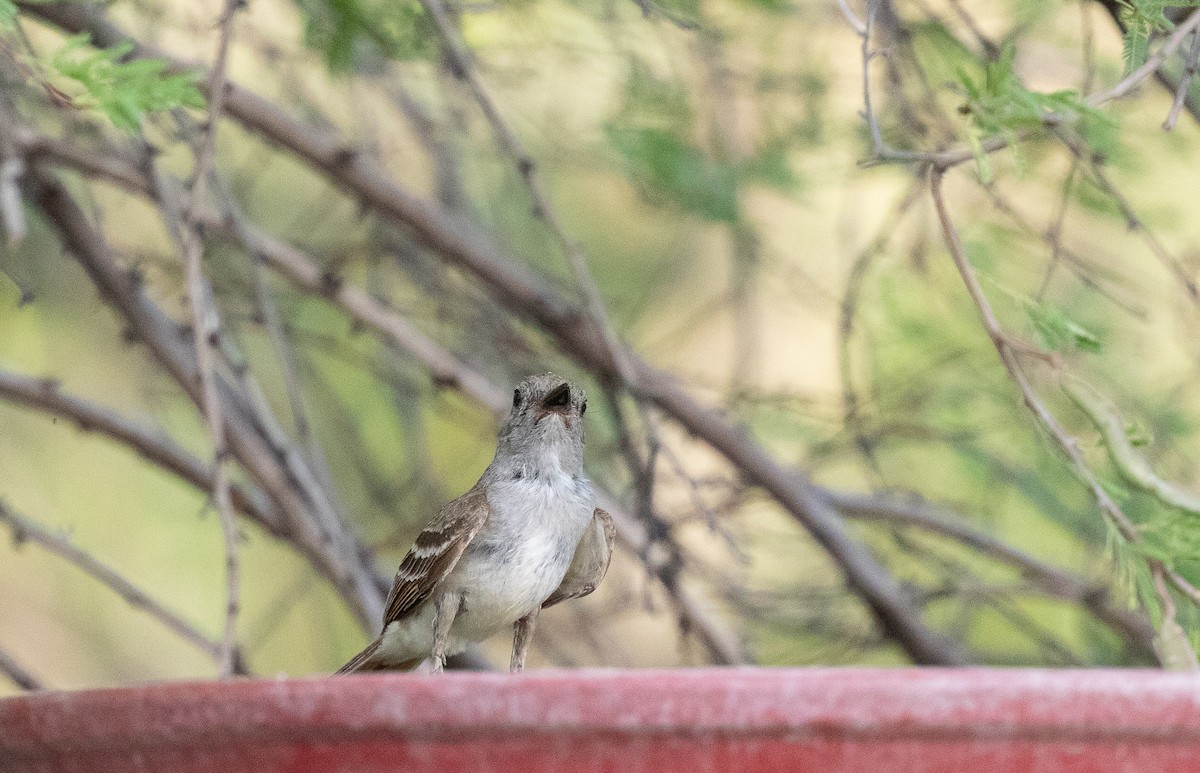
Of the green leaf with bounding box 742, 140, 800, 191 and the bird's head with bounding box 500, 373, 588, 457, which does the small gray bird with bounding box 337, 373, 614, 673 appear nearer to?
the bird's head with bounding box 500, 373, 588, 457

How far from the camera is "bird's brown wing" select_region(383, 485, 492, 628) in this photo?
1981 millimetres

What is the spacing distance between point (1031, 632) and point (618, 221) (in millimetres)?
2526

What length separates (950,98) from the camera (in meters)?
3.88

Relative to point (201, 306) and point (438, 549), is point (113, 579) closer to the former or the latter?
point (201, 306)

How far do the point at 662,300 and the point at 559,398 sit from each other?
326 centimetres

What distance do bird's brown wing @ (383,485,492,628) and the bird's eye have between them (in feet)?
0.50

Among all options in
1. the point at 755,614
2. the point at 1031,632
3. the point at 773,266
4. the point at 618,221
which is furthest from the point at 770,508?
the point at 618,221

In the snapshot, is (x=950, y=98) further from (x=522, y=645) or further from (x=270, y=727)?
(x=270, y=727)

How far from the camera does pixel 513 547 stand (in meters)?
2.00

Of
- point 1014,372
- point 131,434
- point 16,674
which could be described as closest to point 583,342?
point 131,434

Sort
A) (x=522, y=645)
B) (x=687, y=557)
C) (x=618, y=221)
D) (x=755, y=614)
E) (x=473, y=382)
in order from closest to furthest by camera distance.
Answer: (x=522, y=645), (x=473, y=382), (x=687, y=557), (x=755, y=614), (x=618, y=221)

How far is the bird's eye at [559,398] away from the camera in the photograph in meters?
2.03

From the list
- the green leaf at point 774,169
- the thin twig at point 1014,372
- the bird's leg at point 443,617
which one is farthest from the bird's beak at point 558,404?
the green leaf at point 774,169

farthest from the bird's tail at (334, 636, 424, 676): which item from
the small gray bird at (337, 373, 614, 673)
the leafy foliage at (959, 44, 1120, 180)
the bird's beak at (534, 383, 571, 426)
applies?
the leafy foliage at (959, 44, 1120, 180)
